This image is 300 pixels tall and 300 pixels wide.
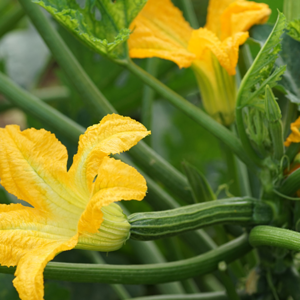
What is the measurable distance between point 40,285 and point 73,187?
17 cm

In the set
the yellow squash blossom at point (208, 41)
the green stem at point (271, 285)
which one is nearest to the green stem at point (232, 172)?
the yellow squash blossom at point (208, 41)

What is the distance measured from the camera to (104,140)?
0.53m

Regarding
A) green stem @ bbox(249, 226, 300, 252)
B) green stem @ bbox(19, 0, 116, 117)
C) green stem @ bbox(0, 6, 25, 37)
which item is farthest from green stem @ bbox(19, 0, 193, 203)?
green stem @ bbox(0, 6, 25, 37)

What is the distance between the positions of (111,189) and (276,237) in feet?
0.75

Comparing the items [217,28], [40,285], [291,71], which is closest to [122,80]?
[217,28]

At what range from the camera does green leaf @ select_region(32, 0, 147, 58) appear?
0.63 meters

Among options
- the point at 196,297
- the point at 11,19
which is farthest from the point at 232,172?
the point at 11,19

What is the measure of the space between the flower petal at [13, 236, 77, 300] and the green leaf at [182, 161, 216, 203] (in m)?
0.26

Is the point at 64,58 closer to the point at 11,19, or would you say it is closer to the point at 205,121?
the point at 205,121

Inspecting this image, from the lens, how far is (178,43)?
0.79 meters

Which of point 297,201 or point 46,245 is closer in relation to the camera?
point 46,245

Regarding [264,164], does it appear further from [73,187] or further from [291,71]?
[73,187]

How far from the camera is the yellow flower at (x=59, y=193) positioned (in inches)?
19.8

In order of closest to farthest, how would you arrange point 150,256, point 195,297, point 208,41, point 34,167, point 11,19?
point 34,167, point 208,41, point 195,297, point 150,256, point 11,19
